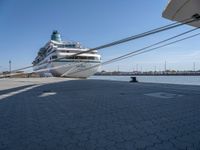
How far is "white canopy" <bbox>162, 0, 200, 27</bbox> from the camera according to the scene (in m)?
4.47

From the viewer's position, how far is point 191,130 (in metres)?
3.06

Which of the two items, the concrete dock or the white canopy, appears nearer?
the concrete dock

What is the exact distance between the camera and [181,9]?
5.02 metres

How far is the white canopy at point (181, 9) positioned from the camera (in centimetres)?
447

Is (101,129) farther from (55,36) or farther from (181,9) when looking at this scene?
(55,36)

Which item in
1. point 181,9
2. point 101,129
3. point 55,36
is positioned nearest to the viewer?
point 101,129

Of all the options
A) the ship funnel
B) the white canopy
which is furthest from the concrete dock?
the ship funnel

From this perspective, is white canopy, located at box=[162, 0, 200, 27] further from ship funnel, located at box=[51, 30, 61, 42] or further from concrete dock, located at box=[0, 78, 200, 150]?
ship funnel, located at box=[51, 30, 61, 42]

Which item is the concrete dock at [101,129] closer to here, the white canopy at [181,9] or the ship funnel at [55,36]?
the white canopy at [181,9]

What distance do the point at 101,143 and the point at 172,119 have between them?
1.75m

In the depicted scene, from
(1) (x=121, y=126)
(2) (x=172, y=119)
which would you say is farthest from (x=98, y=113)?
(2) (x=172, y=119)

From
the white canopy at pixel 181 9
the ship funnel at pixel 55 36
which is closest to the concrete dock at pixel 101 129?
the white canopy at pixel 181 9

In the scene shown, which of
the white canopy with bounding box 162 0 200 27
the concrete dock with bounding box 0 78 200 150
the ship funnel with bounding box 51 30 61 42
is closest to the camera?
the concrete dock with bounding box 0 78 200 150

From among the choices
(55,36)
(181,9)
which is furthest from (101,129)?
(55,36)
